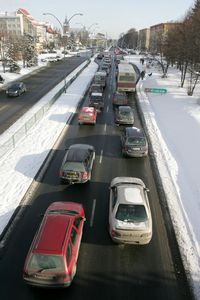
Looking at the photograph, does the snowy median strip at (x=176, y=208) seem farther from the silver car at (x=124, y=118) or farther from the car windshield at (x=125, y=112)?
the car windshield at (x=125, y=112)

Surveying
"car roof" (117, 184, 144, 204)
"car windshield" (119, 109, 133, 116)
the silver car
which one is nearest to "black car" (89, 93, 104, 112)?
"car windshield" (119, 109, 133, 116)

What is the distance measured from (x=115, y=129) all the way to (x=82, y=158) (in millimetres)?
10576

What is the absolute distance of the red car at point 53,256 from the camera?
893cm

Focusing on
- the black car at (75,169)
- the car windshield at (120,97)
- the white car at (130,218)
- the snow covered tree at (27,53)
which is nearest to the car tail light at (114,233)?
the white car at (130,218)

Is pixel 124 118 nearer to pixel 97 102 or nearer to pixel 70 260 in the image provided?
pixel 97 102

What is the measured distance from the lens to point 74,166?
15.6 m

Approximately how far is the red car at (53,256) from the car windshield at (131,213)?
2001 mm

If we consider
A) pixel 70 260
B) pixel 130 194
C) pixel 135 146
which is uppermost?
pixel 130 194

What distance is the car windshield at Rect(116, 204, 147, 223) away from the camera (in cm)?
1128

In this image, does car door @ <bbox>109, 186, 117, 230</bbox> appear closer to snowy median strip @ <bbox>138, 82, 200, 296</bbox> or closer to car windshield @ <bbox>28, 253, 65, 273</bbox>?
snowy median strip @ <bbox>138, 82, 200, 296</bbox>

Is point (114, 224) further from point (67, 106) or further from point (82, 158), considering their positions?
point (67, 106)

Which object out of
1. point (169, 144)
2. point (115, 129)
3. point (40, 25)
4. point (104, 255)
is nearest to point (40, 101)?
point (115, 129)

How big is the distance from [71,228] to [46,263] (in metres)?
1.55

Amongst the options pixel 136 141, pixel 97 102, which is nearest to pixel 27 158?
pixel 136 141
